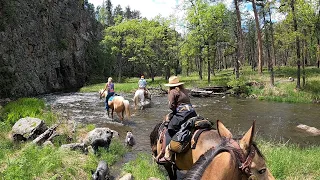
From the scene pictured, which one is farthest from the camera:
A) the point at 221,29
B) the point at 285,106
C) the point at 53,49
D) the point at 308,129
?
the point at 53,49

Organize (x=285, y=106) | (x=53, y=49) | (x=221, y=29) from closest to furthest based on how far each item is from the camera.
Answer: (x=285, y=106), (x=221, y=29), (x=53, y=49)

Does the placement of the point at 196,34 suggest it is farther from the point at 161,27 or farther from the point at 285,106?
the point at 285,106

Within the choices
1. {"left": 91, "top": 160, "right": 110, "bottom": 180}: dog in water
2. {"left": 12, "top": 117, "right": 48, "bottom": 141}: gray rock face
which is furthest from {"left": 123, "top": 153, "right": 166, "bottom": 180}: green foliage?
{"left": 12, "top": 117, "right": 48, "bottom": 141}: gray rock face

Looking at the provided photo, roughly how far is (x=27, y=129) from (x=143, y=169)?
15.6 feet

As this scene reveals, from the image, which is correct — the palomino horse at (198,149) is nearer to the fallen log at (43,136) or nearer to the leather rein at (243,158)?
the leather rein at (243,158)

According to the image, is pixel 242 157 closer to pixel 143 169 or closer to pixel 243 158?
pixel 243 158

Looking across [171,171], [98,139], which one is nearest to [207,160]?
[171,171]

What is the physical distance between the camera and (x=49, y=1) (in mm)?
47344

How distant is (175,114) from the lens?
691 centimetres

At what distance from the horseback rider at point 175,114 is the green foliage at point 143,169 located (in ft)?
4.06

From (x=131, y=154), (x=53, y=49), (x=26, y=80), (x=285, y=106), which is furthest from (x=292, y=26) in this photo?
(x=53, y=49)

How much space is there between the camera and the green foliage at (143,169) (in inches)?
313

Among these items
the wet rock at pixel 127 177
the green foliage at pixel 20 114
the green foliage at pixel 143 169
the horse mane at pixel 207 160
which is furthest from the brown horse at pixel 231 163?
the green foliage at pixel 20 114

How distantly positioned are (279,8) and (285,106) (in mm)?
10252
